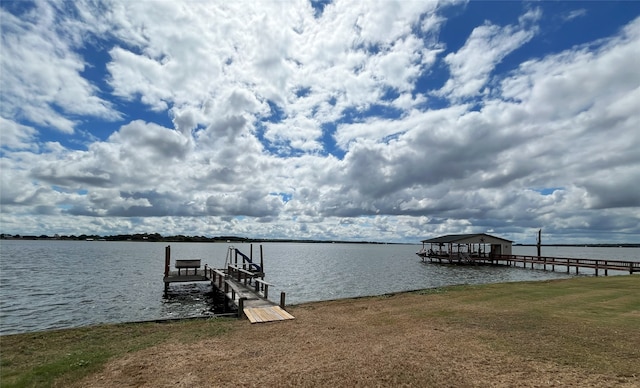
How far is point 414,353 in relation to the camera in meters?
9.27

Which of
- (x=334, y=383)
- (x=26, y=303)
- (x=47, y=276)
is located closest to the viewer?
(x=334, y=383)

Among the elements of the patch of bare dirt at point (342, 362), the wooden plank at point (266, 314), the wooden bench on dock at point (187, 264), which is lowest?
the wooden bench on dock at point (187, 264)

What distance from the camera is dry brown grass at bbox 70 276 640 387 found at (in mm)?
7680

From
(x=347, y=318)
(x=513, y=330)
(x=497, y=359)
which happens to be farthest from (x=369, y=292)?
(x=497, y=359)

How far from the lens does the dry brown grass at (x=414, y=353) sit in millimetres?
7680

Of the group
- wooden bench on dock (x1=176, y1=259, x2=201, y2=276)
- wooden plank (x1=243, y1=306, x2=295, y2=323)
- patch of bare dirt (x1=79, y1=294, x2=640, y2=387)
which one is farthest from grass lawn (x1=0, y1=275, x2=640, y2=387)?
wooden bench on dock (x1=176, y1=259, x2=201, y2=276)

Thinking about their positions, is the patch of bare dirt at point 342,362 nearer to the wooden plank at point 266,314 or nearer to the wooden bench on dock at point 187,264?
the wooden plank at point 266,314

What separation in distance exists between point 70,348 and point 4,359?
1.61 m

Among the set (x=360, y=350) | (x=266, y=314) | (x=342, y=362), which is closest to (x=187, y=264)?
(x=266, y=314)

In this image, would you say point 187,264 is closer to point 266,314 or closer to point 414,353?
point 266,314

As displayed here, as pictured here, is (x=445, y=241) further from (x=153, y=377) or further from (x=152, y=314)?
(x=153, y=377)

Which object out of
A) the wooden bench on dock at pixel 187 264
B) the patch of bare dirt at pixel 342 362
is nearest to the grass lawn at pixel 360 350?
the patch of bare dirt at pixel 342 362

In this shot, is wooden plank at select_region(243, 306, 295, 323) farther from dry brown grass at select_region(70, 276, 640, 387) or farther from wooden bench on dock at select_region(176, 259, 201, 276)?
wooden bench on dock at select_region(176, 259, 201, 276)

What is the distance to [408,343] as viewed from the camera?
10.3 m
